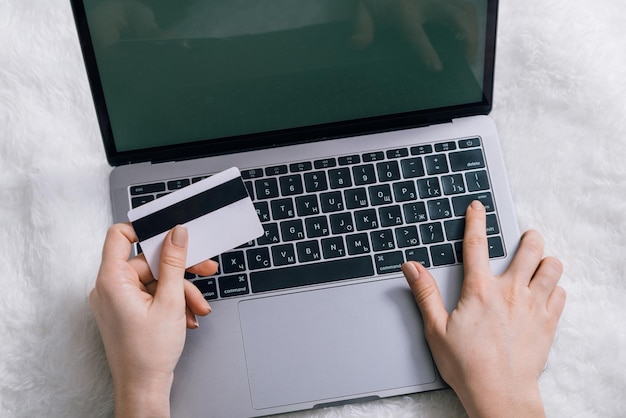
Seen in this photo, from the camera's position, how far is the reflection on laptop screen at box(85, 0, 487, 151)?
59cm

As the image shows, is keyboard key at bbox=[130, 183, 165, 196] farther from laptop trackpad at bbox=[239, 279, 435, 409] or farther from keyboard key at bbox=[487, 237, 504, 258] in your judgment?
keyboard key at bbox=[487, 237, 504, 258]

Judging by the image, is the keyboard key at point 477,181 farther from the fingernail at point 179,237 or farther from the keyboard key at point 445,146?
the fingernail at point 179,237

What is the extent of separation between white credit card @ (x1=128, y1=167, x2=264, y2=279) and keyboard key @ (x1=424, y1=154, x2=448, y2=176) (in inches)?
7.6

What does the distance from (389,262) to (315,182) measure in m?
0.12

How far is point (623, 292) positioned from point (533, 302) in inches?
5.0

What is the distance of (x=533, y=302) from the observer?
2.20 ft

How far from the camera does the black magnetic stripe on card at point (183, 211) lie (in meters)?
0.64

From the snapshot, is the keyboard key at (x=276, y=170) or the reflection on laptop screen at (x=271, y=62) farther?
the keyboard key at (x=276, y=170)

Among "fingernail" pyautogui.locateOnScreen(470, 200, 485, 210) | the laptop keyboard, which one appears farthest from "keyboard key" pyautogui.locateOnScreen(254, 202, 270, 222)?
"fingernail" pyautogui.locateOnScreen(470, 200, 485, 210)

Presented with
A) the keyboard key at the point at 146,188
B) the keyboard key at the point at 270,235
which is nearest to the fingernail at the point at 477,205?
the keyboard key at the point at 270,235

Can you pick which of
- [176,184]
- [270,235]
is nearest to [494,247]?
[270,235]

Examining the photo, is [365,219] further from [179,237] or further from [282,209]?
[179,237]

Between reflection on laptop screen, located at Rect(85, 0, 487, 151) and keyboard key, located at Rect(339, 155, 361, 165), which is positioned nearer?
reflection on laptop screen, located at Rect(85, 0, 487, 151)

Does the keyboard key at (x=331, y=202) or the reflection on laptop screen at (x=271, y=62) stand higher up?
the reflection on laptop screen at (x=271, y=62)
